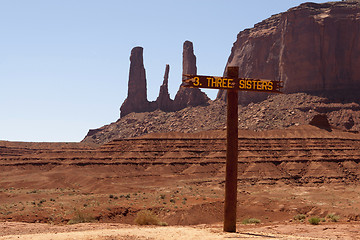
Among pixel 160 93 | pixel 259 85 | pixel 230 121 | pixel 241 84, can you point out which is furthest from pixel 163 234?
pixel 160 93

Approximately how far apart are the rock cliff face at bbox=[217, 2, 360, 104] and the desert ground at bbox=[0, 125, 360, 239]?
38.3 m

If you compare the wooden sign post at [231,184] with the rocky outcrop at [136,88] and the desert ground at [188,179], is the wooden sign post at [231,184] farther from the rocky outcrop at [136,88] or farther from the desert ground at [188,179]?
the rocky outcrop at [136,88]

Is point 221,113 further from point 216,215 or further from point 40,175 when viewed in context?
point 216,215

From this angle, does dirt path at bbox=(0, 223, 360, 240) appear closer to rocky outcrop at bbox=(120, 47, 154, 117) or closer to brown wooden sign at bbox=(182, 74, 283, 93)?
brown wooden sign at bbox=(182, 74, 283, 93)

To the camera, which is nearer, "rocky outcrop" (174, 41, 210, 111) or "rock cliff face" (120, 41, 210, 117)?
"rocky outcrop" (174, 41, 210, 111)

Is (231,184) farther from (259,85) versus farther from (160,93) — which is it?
(160,93)

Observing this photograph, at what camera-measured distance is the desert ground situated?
40156 millimetres

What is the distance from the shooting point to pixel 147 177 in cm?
8031

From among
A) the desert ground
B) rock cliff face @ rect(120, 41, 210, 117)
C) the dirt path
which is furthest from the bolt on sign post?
rock cliff face @ rect(120, 41, 210, 117)

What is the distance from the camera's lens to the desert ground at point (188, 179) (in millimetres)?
40156

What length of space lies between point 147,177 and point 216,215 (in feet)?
138

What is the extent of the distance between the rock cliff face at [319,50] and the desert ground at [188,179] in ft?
126

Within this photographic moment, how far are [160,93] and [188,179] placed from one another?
98.1m

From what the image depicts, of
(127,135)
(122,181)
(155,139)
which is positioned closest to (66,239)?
(122,181)
